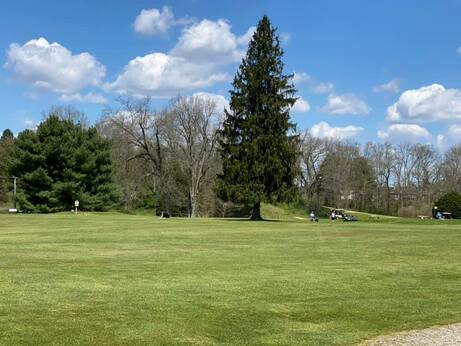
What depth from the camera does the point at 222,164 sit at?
5378cm

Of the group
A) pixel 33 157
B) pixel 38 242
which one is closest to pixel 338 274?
pixel 38 242

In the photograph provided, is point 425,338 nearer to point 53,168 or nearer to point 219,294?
point 219,294

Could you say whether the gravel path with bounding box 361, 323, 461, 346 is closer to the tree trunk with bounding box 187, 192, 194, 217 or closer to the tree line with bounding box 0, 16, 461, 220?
the tree line with bounding box 0, 16, 461, 220

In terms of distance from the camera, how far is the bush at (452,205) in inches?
2233

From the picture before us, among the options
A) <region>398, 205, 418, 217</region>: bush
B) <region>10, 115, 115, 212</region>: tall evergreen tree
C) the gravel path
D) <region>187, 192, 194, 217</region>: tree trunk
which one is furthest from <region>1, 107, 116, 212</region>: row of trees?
the gravel path

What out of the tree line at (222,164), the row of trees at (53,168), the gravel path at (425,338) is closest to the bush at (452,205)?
the tree line at (222,164)

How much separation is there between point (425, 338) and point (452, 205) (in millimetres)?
52782

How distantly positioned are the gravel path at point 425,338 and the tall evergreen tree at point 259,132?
3832 cm

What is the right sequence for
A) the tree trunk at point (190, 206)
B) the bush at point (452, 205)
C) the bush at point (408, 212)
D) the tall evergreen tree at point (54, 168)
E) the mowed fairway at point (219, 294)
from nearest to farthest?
1. the mowed fairway at point (219, 294)
2. the bush at point (452, 205)
3. the tall evergreen tree at point (54, 168)
4. the tree trunk at point (190, 206)
5. the bush at point (408, 212)

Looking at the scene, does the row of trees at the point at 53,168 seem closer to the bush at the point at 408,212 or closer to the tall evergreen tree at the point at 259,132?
the tall evergreen tree at the point at 259,132

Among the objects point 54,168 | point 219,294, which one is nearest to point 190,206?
point 54,168

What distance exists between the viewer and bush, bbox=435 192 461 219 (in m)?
56.7

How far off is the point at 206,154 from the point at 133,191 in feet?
37.1

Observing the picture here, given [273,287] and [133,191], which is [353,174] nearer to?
[133,191]
